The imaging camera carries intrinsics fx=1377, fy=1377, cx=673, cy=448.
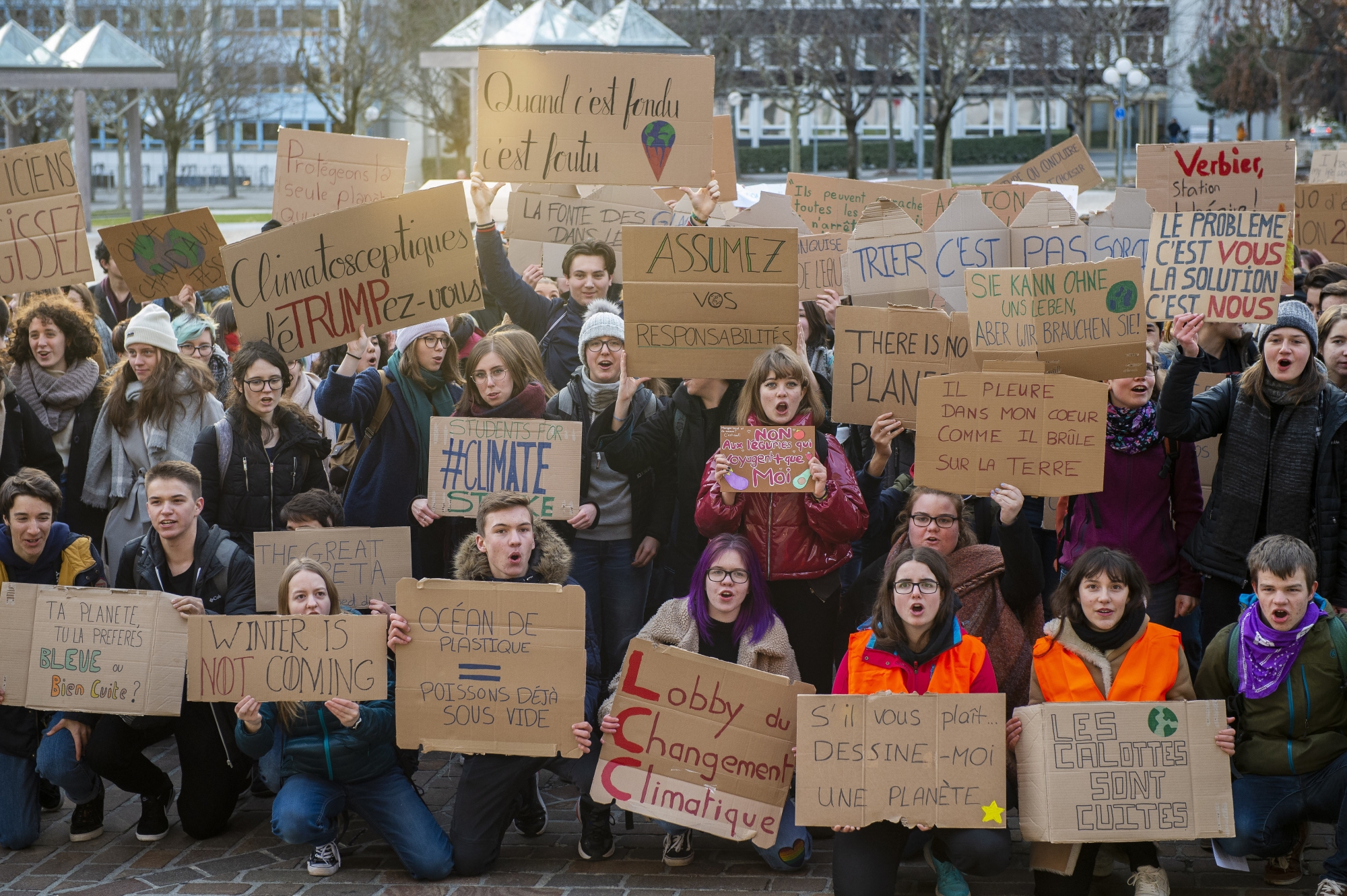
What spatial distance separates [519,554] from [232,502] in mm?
1637

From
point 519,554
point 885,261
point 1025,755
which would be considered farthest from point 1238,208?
point 519,554

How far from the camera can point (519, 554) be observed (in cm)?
517

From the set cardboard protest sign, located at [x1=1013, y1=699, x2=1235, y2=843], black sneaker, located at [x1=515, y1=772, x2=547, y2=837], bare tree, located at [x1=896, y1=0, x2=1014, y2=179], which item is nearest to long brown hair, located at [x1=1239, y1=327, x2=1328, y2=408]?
cardboard protest sign, located at [x1=1013, y1=699, x2=1235, y2=843]

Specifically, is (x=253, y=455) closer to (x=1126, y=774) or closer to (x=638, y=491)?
(x=638, y=491)

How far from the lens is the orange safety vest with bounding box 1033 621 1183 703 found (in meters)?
4.73

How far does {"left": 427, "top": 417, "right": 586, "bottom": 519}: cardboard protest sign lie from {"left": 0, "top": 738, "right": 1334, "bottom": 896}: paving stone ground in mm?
1315

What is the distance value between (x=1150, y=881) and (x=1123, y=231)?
11.8ft

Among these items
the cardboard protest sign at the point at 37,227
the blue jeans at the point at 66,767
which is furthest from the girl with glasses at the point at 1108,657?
the cardboard protest sign at the point at 37,227

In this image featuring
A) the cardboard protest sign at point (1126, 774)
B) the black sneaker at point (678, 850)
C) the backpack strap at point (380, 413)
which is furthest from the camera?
the backpack strap at point (380, 413)

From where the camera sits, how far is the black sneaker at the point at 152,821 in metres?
5.32

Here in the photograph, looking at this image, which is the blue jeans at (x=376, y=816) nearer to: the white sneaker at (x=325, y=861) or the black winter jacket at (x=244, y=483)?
the white sneaker at (x=325, y=861)

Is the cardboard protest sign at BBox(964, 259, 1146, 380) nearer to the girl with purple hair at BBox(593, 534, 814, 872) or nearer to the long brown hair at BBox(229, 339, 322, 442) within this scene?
the girl with purple hair at BBox(593, 534, 814, 872)

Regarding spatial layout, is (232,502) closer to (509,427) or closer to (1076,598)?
(509,427)

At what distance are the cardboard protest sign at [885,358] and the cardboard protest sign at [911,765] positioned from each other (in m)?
1.60
